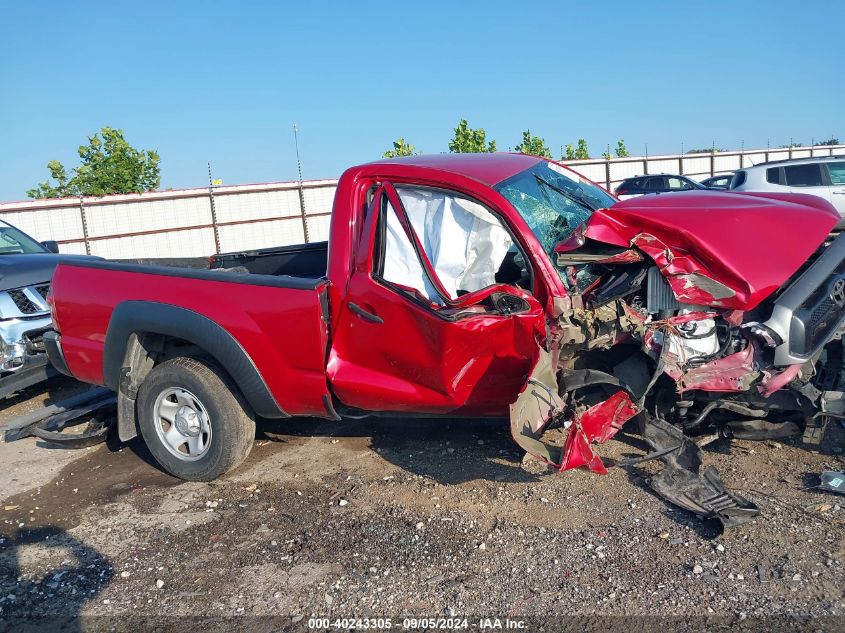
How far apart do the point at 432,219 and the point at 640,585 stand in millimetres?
2200

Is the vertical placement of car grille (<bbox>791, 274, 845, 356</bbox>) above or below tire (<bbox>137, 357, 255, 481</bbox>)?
above

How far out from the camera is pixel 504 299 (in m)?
3.73

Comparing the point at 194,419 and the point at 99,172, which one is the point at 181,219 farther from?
the point at 194,419

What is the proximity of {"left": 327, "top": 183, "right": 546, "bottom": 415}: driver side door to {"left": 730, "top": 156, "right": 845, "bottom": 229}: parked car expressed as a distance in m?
12.0

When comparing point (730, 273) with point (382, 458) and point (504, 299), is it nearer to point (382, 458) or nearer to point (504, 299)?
point (504, 299)

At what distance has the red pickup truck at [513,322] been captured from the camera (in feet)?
11.7

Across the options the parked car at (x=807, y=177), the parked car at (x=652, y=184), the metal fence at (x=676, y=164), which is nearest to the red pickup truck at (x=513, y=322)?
the parked car at (x=807, y=177)

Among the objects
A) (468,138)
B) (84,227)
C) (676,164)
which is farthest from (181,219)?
(676,164)

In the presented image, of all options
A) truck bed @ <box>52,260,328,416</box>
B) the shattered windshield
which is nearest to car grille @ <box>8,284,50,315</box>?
truck bed @ <box>52,260,328,416</box>

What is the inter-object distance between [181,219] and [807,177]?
49.8 ft

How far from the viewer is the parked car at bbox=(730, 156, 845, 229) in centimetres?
1412

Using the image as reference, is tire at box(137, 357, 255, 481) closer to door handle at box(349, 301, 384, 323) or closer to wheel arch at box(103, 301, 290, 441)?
wheel arch at box(103, 301, 290, 441)

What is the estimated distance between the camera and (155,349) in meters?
4.87

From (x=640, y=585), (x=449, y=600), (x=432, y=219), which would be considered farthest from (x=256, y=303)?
(x=640, y=585)
